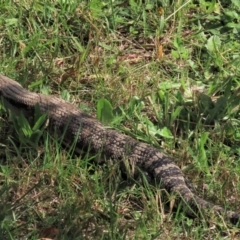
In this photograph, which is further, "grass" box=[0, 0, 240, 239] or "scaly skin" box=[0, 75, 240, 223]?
"scaly skin" box=[0, 75, 240, 223]

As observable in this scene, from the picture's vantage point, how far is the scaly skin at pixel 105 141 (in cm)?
498

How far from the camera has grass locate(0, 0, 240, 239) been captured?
4781 millimetres

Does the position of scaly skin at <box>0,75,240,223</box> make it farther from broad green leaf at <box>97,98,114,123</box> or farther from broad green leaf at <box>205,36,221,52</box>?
broad green leaf at <box>205,36,221,52</box>

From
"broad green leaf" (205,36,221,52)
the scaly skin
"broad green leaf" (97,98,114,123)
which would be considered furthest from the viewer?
"broad green leaf" (205,36,221,52)

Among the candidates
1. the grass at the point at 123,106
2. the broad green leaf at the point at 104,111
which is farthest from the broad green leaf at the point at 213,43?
the broad green leaf at the point at 104,111

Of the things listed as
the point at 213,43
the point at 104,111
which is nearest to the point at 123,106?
the point at 104,111

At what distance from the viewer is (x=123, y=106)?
230 inches

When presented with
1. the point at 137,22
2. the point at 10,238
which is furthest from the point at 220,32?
the point at 10,238

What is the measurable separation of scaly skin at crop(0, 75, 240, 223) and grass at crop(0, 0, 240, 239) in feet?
0.33

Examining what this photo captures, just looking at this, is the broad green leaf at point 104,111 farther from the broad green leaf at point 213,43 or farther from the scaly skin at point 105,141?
the broad green leaf at point 213,43

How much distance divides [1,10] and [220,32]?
193cm

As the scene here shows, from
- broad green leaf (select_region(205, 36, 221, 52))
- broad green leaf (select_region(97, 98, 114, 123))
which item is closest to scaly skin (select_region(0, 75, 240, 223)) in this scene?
broad green leaf (select_region(97, 98, 114, 123))

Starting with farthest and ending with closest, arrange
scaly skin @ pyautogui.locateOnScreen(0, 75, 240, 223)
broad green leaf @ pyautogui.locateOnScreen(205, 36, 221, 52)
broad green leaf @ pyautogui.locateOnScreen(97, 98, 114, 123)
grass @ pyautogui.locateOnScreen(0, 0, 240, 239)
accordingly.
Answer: broad green leaf @ pyautogui.locateOnScreen(205, 36, 221, 52), broad green leaf @ pyautogui.locateOnScreen(97, 98, 114, 123), scaly skin @ pyautogui.locateOnScreen(0, 75, 240, 223), grass @ pyautogui.locateOnScreen(0, 0, 240, 239)

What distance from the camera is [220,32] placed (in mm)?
6770
